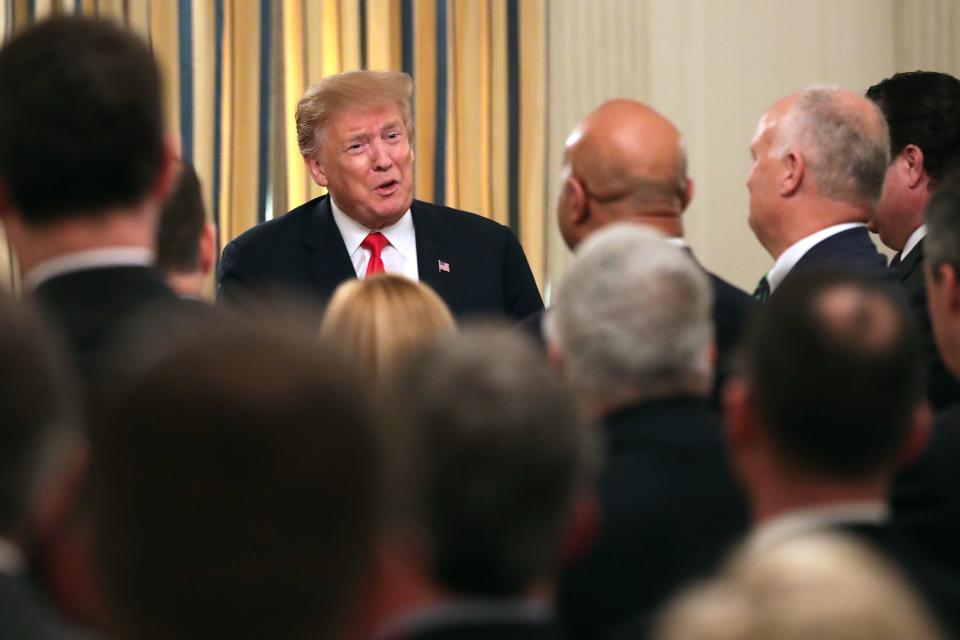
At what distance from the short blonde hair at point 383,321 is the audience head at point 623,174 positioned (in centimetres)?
52

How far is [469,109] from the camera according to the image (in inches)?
251

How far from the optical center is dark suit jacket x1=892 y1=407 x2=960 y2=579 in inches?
87.1

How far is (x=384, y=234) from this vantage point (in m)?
4.37

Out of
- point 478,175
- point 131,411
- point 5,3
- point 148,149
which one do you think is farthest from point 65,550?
point 478,175

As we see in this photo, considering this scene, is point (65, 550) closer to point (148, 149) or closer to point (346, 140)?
point (148, 149)

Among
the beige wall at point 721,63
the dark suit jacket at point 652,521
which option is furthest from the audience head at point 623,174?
the beige wall at point 721,63

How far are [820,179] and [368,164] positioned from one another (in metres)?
1.28

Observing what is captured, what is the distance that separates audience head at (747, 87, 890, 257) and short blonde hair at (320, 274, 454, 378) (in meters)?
1.38

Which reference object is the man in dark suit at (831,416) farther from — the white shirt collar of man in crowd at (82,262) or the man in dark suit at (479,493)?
the white shirt collar of man in crowd at (82,262)

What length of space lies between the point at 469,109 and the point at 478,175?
0.28 meters

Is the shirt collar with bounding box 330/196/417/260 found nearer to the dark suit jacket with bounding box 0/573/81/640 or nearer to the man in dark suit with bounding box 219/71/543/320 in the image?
the man in dark suit with bounding box 219/71/543/320

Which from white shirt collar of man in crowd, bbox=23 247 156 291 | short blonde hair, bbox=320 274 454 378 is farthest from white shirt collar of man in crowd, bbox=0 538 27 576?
short blonde hair, bbox=320 274 454 378

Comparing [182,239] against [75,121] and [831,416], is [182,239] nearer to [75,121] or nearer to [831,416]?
[75,121]

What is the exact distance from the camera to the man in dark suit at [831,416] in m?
1.63
